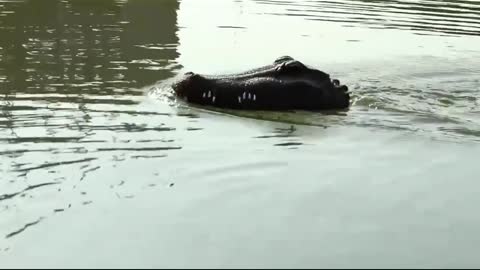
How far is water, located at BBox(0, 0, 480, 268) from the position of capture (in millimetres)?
3668

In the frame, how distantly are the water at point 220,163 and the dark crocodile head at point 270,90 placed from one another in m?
0.20

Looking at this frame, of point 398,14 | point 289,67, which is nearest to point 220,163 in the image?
point 289,67

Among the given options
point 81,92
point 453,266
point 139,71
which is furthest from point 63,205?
point 139,71

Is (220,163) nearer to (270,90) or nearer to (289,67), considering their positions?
(270,90)

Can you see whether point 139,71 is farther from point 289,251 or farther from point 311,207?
point 289,251

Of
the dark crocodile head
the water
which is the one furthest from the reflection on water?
the dark crocodile head

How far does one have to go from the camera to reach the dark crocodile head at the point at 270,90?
6688 millimetres

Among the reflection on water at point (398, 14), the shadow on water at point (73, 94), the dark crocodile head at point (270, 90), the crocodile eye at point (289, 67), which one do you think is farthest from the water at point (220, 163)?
the reflection on water at point (398, 14)

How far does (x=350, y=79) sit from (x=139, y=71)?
2.18 metres

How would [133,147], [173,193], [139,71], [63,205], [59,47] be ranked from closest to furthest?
[63,205]
[173,193]
[133,147]
[139,71]
[59,47]

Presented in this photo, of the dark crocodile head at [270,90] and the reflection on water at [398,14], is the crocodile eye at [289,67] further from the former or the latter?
the reflection on water at [398,14]

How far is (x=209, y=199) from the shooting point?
4234 millimetres

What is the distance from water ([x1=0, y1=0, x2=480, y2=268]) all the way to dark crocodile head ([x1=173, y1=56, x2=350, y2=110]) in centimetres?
20

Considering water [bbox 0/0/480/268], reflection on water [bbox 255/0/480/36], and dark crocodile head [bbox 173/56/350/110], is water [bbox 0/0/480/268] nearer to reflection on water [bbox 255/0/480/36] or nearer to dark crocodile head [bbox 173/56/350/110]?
dark crocodile head [bbox 173/56/350/110]
